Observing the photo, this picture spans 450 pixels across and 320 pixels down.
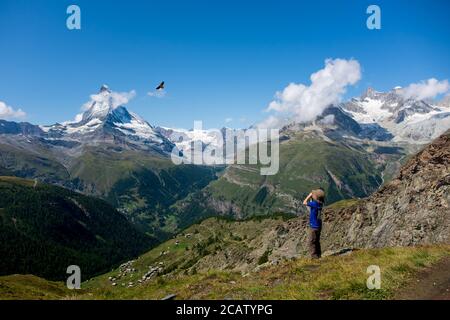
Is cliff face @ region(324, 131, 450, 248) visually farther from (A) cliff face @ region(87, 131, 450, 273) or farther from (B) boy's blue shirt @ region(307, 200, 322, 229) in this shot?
(B) boy's blue shirt @ region(307, 200, 322, 229)

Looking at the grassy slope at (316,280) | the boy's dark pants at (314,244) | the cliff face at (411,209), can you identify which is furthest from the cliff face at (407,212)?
the grassy slope at (316,280)

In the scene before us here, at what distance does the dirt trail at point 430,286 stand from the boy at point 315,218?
8663 mm

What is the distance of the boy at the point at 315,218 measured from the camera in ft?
105

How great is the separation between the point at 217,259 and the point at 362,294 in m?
162

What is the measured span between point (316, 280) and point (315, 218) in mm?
8330

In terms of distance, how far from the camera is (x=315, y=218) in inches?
1261

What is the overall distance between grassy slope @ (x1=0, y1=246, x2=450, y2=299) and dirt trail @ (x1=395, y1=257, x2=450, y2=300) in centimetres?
47

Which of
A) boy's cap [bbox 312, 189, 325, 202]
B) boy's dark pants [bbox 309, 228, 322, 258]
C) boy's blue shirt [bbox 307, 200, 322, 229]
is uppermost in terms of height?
boy's cap [bbox 312, 189, 325, 202]

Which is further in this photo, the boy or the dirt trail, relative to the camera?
the boy

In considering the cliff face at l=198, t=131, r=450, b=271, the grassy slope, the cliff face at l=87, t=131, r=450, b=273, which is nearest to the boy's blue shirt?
the grassy slope

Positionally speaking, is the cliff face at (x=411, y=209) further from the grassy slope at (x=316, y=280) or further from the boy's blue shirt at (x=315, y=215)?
the boy's blue shirt at (x=315, y=215)

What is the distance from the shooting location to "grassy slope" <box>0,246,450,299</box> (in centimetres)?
2186
